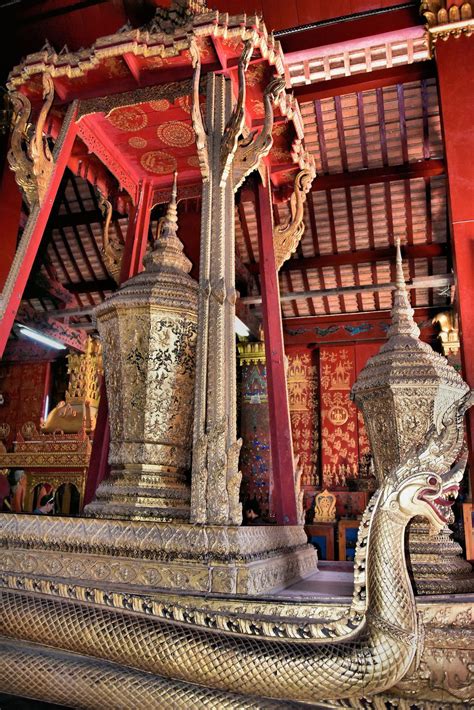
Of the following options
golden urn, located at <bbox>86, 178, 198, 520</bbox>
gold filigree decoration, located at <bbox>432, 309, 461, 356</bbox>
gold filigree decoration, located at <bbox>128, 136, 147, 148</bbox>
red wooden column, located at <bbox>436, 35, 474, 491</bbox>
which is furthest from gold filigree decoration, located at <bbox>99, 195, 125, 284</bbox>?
gold filigree decoration, located at <bbox>432, 309, 461, 356</bbox>

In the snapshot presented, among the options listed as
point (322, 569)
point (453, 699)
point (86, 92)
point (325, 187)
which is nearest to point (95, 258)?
point (325, 187)

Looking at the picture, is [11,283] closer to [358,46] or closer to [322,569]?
[322,569]

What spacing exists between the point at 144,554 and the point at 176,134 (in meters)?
2.36

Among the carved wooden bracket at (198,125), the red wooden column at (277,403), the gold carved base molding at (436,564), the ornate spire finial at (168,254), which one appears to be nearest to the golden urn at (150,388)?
the ornate spire finial at (168,254)

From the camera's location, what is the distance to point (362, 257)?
8352mm

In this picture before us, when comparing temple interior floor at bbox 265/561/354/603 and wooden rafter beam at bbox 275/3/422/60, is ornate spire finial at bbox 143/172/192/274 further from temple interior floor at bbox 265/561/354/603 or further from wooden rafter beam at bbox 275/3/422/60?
wooden rafter beam at bbox 275/3/422/60

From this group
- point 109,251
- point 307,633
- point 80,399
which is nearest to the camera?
point 307,633

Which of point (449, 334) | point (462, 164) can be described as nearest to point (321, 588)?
point (462, 164)

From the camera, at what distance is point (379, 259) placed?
8.26 metres

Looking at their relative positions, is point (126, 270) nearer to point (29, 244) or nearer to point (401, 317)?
point (29, 244)

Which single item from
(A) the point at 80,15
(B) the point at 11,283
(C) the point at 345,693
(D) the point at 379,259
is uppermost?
(A) the point at 80,15

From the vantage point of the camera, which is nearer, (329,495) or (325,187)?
(325,187)

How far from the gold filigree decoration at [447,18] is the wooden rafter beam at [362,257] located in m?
3.80

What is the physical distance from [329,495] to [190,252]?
4710mm
